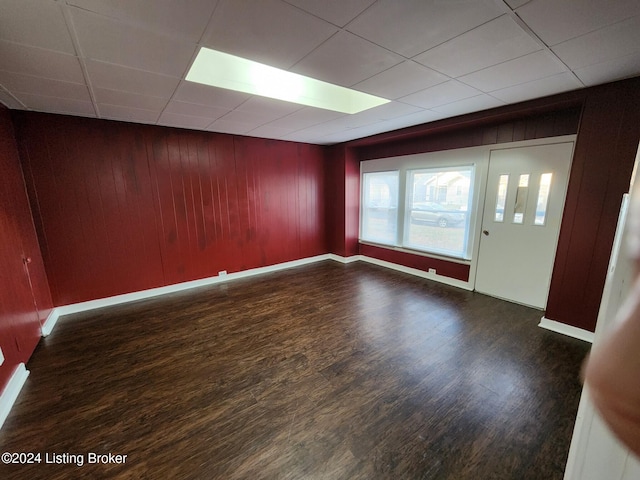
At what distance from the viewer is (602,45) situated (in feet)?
6.29

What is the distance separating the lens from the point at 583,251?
2834 millimetres

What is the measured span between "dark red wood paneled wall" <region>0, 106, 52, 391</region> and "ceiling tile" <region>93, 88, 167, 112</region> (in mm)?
1054

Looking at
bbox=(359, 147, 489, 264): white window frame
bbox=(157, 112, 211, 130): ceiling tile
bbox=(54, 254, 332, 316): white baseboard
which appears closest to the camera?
bbox=(157, 112, 211, 130): ceiling tile

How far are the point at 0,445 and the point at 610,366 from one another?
3.02 metres

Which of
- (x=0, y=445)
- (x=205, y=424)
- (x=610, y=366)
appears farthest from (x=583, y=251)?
(x=0, y=445)

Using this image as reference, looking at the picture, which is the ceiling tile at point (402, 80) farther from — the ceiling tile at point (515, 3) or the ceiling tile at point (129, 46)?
the ceiling tile at point (129, 46)

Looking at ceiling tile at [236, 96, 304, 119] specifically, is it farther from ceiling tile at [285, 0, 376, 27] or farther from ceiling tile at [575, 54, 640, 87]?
ceiling tile at [575, 54, 640, 87]

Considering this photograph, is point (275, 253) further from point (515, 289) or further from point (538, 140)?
point (538, 140)

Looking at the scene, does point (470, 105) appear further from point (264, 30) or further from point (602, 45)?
point (264, 30)

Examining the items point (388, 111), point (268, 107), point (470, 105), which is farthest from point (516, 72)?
point (268, 107)

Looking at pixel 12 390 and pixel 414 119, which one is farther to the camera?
pixel 414 119

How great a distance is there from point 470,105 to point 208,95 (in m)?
2.86

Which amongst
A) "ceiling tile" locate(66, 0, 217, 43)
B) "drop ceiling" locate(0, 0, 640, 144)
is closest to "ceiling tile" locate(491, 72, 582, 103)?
"drop ceiling" locate(0, 0, 640, 144)

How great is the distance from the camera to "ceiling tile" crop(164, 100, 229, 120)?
3.03m
